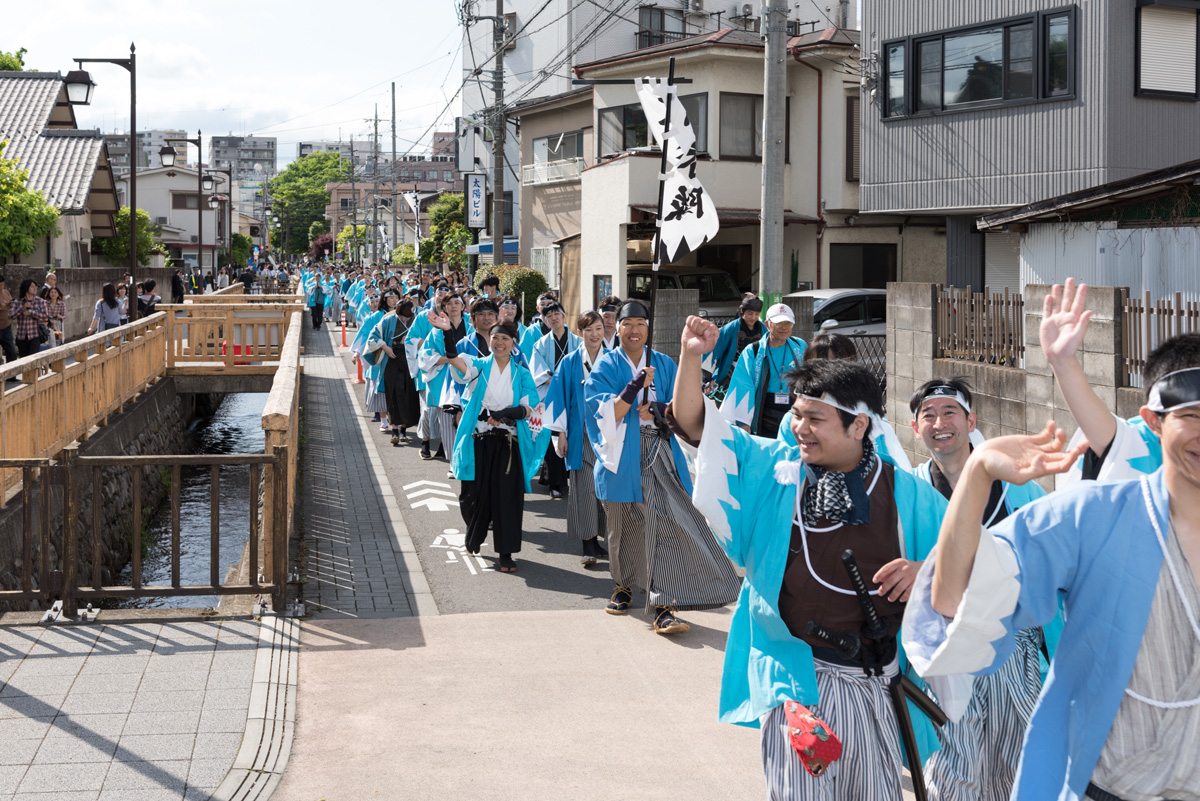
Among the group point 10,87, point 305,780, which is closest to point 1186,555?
point 305,780

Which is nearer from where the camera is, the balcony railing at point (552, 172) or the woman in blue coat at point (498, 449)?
the woman in blue coat at point (498, 449)

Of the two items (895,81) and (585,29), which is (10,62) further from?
(895,81)

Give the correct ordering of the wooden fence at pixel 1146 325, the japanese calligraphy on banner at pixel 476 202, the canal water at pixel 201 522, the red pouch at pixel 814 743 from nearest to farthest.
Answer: the red pouch at pixel 814 743, the wooden fence at pixel 1146 325, the canal water at pixel 201 522, the japanese calligraphy on banner at pixel 476 202

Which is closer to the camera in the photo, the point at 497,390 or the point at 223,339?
the point at 497,390

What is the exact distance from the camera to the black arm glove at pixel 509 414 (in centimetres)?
887

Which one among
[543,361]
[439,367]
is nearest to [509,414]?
[439,367]

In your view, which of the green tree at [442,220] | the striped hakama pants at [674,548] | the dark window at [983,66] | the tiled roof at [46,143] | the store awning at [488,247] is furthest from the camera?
the green tree at [442,220]

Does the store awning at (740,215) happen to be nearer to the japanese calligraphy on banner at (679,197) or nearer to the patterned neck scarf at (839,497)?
the japanese calligraphy on banner at (679,197)

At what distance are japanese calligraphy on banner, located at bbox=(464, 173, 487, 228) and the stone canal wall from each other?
1981cm

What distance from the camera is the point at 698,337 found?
400cm

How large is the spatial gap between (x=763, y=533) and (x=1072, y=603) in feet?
3.81

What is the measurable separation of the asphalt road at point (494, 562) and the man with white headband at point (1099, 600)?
5124mm

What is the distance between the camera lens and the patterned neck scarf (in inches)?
142

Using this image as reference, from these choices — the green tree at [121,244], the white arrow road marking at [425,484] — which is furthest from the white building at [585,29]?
the white arrow road marking at [425,484]
